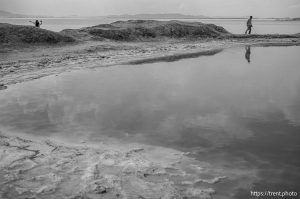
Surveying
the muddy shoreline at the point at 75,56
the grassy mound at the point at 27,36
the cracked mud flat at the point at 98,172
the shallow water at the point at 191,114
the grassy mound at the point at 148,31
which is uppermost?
the grassy mound at the point at 148,31

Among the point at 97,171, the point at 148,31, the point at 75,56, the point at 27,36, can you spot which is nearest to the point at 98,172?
the point at 97,171

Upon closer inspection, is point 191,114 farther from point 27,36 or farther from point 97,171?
point 27,36

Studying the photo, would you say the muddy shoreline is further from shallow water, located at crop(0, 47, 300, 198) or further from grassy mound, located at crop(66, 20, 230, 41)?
grassy mound, located at crop(66, 20, 230, 41)

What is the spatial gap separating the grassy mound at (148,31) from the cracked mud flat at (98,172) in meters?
18.8

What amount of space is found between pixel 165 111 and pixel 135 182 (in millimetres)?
3751

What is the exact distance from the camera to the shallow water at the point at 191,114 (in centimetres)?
594

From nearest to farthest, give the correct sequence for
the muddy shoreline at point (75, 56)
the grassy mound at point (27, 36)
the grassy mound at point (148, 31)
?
the muddy shoreline at point (75, 56) < the grassy mound at point (27, 36) < the grassy mound at point (148, 31)

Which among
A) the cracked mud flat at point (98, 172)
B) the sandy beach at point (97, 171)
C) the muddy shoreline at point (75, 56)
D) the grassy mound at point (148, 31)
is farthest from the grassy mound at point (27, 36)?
the cracked mud flat at point (98, 172)

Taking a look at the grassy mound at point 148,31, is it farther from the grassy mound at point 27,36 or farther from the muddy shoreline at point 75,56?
the grassy mound at point 27,36

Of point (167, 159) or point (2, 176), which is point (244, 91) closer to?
point (167, 159)

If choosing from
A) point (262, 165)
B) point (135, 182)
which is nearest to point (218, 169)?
point (262, 165)

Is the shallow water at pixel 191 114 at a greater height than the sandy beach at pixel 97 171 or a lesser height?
greater

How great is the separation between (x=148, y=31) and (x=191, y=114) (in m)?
20.3

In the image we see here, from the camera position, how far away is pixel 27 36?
20484 millimetres
